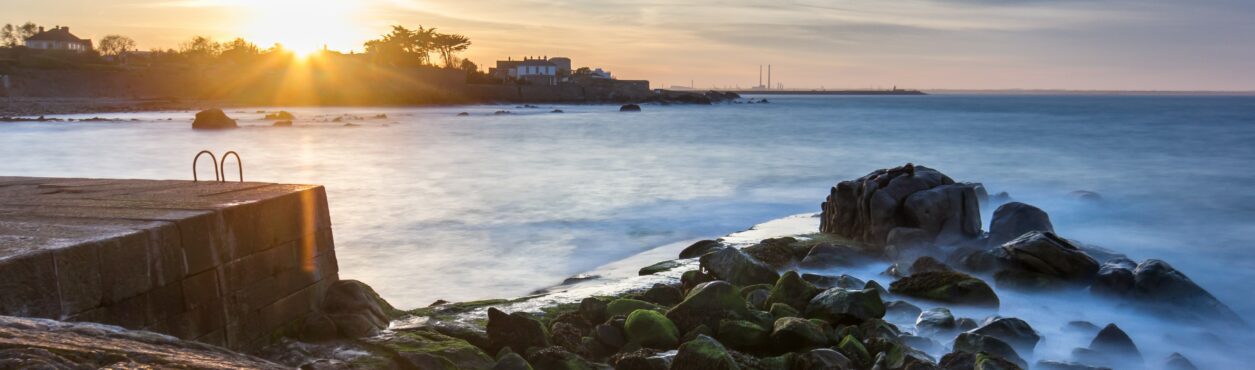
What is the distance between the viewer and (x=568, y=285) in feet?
25.3

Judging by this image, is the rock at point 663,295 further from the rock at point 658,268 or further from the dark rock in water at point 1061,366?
the dark rock in water at point 1061,366

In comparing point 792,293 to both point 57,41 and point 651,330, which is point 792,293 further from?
point 57,41

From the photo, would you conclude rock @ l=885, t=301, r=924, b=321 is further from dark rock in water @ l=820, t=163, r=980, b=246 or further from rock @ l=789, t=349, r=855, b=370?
dark rock in water @ l=820, t=163, r=980, b=246

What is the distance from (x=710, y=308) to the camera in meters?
5.52

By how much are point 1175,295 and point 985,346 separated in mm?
2514

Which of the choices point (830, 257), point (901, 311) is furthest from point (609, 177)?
point (901, 311)

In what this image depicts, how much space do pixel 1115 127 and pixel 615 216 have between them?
3453 cm

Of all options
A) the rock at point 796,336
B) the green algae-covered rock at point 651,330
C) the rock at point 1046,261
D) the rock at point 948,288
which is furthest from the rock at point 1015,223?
the green algae-covered rock at point 651,330

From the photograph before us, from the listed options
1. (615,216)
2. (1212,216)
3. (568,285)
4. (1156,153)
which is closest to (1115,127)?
(1156,153)

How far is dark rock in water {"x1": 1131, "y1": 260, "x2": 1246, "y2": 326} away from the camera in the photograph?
676 cm

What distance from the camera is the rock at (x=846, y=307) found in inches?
229

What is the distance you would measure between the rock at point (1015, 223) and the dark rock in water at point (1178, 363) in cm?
300

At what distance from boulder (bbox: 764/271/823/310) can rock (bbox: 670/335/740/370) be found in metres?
1.56

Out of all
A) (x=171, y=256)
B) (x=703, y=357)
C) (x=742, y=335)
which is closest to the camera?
(x=171, y=256)
